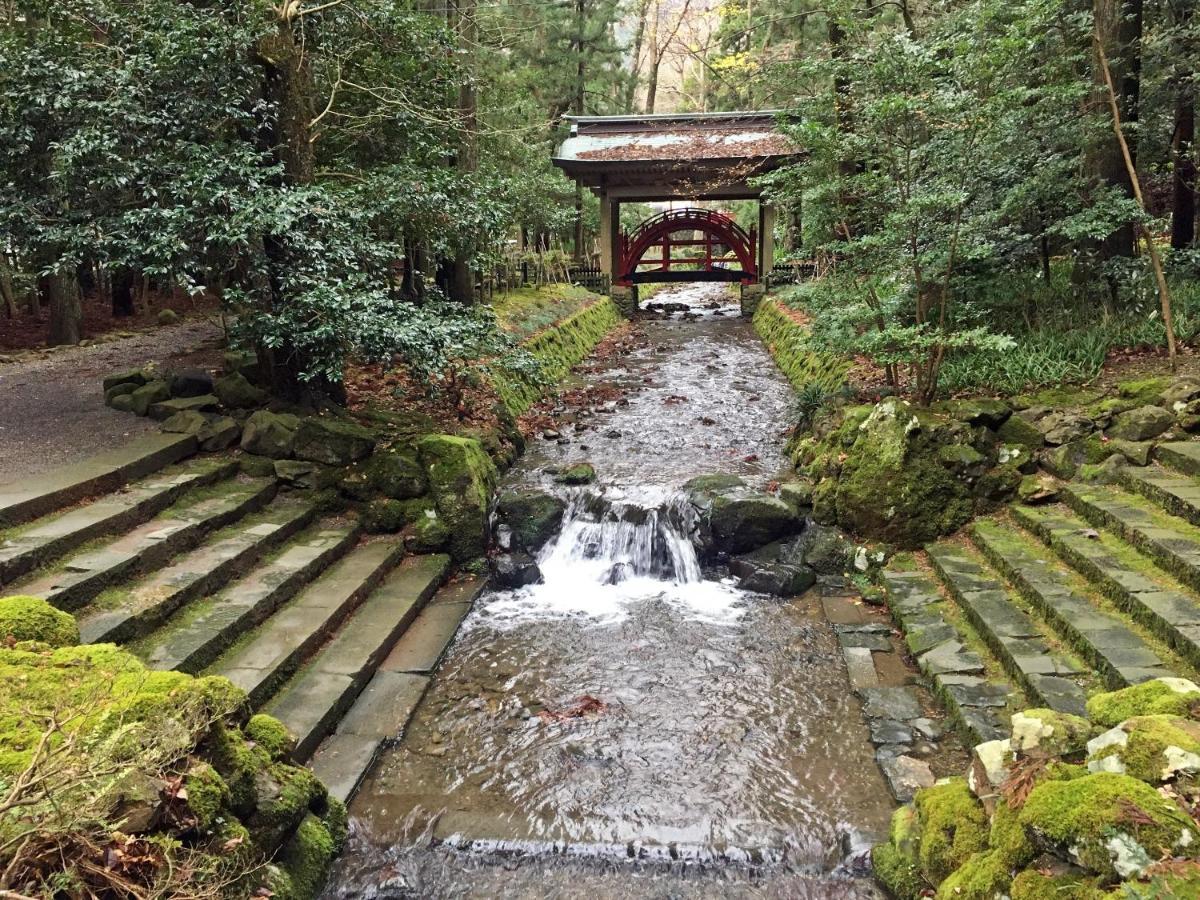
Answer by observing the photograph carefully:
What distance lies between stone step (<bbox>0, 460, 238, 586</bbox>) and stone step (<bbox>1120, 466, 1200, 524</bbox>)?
7883 mm

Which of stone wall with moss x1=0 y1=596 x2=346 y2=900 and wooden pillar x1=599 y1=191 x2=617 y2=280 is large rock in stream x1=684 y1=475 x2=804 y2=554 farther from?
wooden pillar x1=599 y1=191 x2=617 y2=280

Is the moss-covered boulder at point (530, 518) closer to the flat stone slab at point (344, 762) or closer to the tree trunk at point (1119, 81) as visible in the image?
the flat stone slab at point (344, 762)

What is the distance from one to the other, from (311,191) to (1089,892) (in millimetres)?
7151

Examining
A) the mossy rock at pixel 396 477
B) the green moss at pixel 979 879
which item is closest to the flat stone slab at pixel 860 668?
the green moss at pixel 979 879

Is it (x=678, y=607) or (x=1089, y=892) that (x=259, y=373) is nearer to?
(x=678, y=607)

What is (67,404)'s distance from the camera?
8.50 metres

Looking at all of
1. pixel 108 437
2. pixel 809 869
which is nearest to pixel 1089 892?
pixel 809 869

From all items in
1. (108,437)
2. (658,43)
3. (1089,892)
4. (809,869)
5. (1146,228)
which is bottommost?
(809,869)

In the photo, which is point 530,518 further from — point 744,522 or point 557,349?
point 557,349

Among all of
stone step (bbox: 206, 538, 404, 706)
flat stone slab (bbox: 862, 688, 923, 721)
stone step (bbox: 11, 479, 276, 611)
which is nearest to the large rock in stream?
flat stone slab (bbox: 862, 688, 923, 721)

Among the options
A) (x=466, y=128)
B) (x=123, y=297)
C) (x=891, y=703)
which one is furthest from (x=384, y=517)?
(x=123, y=297)

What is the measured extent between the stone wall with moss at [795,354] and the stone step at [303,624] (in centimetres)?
630

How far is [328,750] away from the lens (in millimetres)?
4766

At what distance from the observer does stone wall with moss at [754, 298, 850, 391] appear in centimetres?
1106
